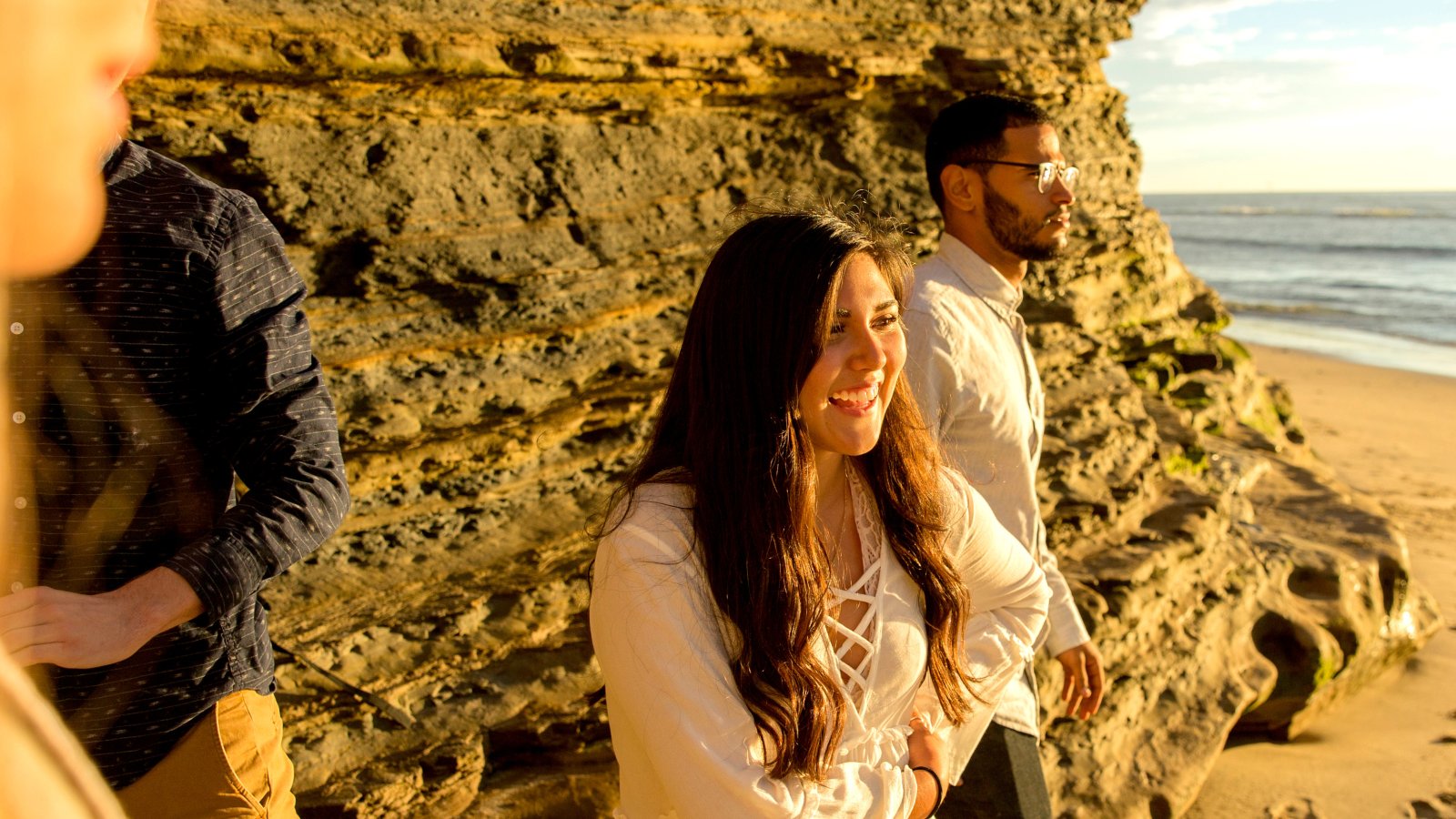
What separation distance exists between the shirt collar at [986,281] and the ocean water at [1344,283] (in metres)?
16.7

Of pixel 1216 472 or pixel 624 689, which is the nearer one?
pixel 624 689

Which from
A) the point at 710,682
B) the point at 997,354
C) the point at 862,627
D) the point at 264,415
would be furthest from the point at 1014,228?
the point at 264,415

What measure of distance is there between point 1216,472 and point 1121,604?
254 centimetres

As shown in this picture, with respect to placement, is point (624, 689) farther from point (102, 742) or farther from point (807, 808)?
point (102, 742)

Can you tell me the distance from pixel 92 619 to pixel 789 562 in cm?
104

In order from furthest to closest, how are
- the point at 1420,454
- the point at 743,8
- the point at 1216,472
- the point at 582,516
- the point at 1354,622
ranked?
the point at 1420,454 → the point at 1216,472 → the point at 1354,622 → the point at 743,8 → the point at 582,516

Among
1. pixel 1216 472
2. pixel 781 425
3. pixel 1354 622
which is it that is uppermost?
pixel 781 425

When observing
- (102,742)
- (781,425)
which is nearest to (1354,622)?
(781,425)

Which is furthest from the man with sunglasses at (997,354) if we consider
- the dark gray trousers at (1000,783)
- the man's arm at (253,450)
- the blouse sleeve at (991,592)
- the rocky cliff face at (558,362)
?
the man's arm at (253,450)

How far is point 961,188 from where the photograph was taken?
11.7ft

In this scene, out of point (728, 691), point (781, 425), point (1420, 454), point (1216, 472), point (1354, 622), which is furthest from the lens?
point (1420, 454)

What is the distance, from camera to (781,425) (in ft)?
6.62

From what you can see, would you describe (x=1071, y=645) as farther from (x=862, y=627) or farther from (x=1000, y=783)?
→ (x=862, y=627)

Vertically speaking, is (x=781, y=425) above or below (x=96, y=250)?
below
